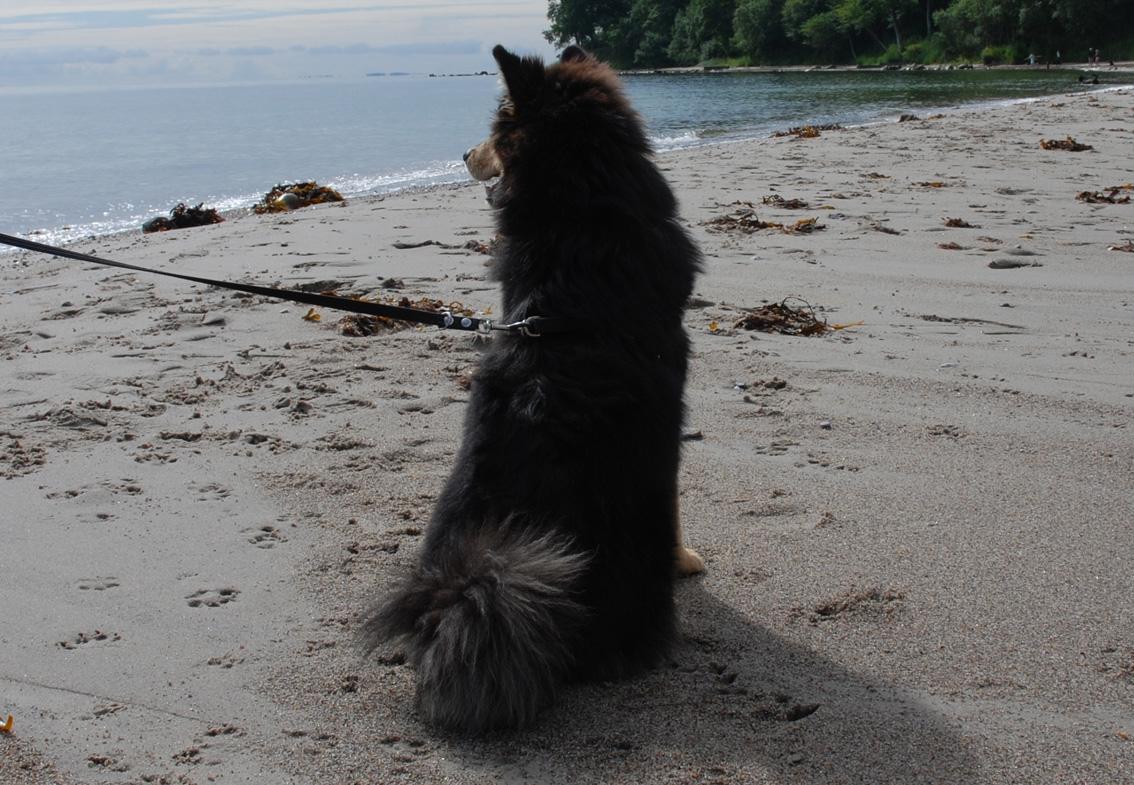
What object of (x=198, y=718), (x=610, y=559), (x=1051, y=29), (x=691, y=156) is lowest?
(x=198, y=718)

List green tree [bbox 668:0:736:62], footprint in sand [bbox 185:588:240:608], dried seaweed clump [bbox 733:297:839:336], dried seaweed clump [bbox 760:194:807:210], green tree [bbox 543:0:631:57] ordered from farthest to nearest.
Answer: green tree [bbox 543:0:631:57]
green tree [bbox 668:0:736:62]
dried seaweed clump [bbox 760:194:807:210]
dried seaweed clump [bbox 733:297:839:336]
footprint in sand [bbox 185:588:240:608]

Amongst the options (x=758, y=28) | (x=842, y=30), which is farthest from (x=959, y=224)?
(x=758, y=28)

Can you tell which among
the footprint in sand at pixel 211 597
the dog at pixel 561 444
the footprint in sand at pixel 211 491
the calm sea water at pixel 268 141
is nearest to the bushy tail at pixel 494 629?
the dog at pixel 561 444

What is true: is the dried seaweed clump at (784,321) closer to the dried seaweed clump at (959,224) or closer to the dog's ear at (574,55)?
the dried seaweed clump at (959,224)

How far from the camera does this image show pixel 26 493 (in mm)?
3834

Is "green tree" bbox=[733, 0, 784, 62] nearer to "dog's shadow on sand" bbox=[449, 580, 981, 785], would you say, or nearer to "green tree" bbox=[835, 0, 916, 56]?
"green tree" bbox=[835, 0, 916, 56]

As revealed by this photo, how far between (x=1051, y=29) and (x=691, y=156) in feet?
199

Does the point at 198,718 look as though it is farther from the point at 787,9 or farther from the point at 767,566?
the point at 787,9

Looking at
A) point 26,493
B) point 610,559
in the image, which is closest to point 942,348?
point 610,559

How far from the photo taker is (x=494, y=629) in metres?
2.31

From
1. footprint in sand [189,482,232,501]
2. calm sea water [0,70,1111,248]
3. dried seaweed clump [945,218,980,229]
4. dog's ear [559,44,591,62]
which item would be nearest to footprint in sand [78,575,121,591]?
footprint in sand [189,482,232,501]

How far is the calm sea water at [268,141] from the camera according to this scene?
49.5ft

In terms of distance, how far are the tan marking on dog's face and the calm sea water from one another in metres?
0.19

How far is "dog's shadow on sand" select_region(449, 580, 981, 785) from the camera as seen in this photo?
2221 millimetres
